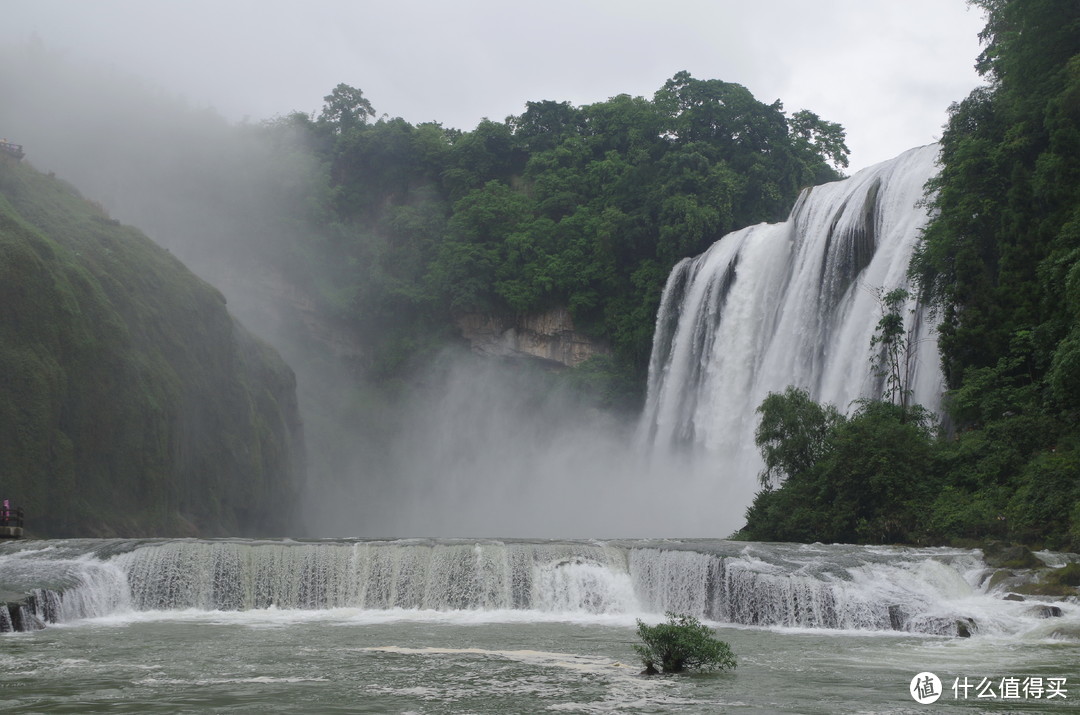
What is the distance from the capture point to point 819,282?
134ft

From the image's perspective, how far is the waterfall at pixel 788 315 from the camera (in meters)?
37.0

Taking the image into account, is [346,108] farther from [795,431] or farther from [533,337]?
[795,431]

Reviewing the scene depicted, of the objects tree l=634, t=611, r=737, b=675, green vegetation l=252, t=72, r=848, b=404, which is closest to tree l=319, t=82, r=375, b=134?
green vegetation l=252, t=72, r=848, b=404

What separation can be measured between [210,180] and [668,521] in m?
37.2

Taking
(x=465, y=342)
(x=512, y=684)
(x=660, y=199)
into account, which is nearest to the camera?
(x=512, y=684)

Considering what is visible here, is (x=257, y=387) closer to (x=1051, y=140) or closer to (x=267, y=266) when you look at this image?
(x=267, y=266)

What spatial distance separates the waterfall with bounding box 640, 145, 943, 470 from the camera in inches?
1455

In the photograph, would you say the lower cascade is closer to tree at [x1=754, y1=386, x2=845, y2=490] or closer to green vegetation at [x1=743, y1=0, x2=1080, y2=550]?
green vegetation at [x1=743, y1=0, x2=1080, y2=550]

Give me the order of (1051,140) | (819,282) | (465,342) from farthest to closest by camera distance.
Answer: (465,342)
(819,282)
(1051,140)

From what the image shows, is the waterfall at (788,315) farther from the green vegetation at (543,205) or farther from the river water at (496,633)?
the river water at (496,633)

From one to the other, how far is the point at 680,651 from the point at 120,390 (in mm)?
→ 28825

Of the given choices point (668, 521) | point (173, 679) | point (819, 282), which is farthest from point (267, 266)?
point (173, 679)

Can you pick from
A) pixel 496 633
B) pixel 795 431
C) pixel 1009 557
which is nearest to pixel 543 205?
pixel 795 431

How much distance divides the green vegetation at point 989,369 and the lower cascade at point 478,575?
3.40 meters
